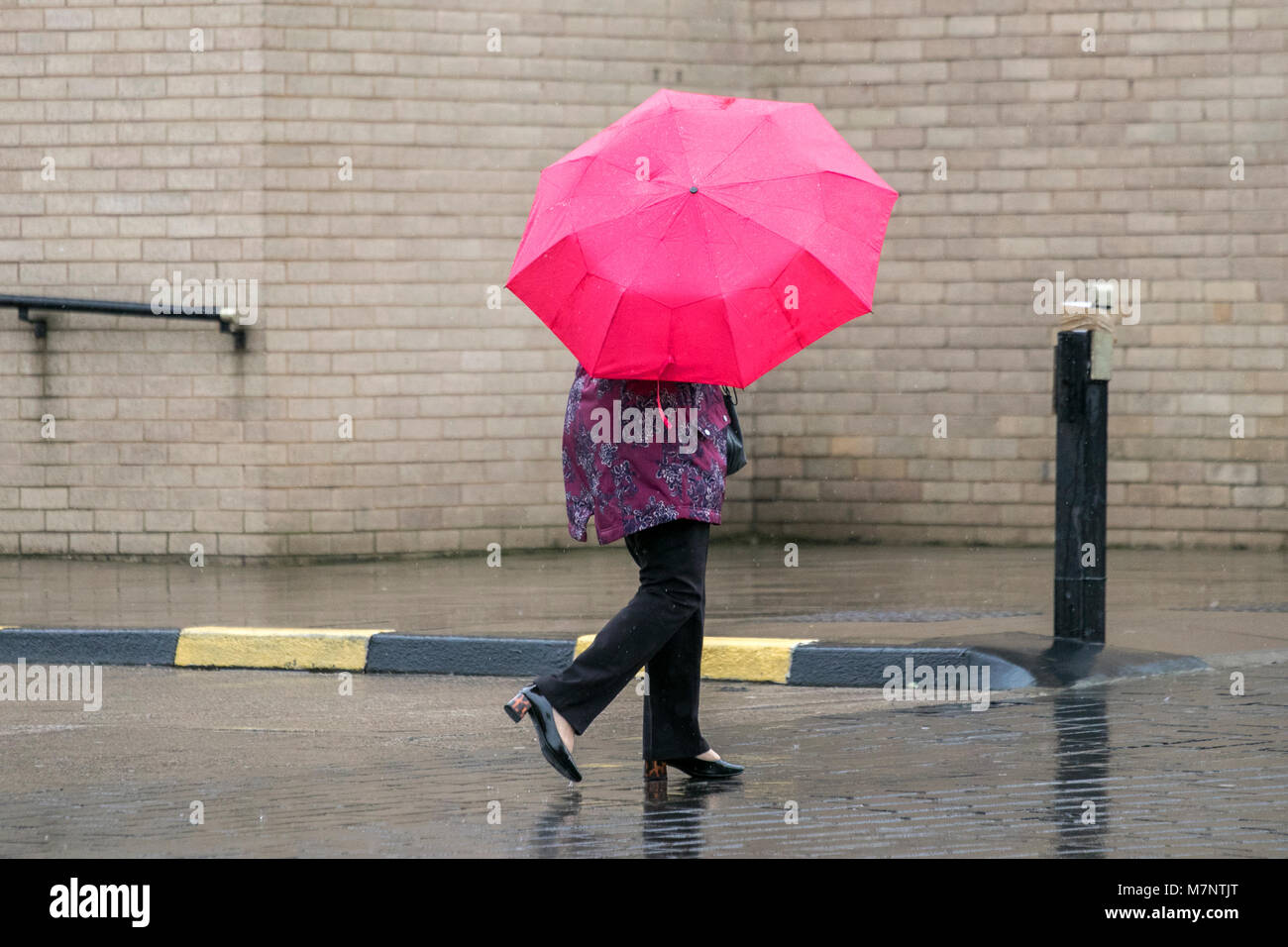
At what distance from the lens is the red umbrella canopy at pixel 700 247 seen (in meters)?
4.80

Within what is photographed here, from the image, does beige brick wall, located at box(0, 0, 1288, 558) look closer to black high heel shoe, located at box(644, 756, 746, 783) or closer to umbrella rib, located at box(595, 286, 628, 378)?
black high heel shoe, located at box(644, 756, 746, 783)

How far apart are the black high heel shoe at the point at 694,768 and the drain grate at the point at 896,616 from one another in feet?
9.26

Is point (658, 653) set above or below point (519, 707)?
above

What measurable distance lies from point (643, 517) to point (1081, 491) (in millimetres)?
2723

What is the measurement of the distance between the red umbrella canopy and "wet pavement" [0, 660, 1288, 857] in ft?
3.93

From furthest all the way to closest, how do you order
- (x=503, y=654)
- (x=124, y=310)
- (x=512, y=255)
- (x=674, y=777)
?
1. (x=512, y=255)
2. (x=124, y=310)
3. (x=503, y=654)
4. (x=674, y=777)

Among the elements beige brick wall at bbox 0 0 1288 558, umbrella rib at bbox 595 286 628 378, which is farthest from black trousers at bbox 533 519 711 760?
beige brick wall at bbox 0 0 1288 558

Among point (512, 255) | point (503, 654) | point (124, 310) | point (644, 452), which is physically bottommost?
point (503, 654)

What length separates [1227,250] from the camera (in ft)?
37.4

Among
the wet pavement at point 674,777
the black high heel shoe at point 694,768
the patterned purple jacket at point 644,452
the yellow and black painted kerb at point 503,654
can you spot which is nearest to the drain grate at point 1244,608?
the wet pavement at point 674,777

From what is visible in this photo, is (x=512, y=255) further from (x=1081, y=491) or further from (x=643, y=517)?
(x=643, y=517)

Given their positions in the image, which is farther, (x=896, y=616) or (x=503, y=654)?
(x=896, y=616)

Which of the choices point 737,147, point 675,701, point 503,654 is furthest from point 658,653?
point 503,654

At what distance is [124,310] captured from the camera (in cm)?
1087
